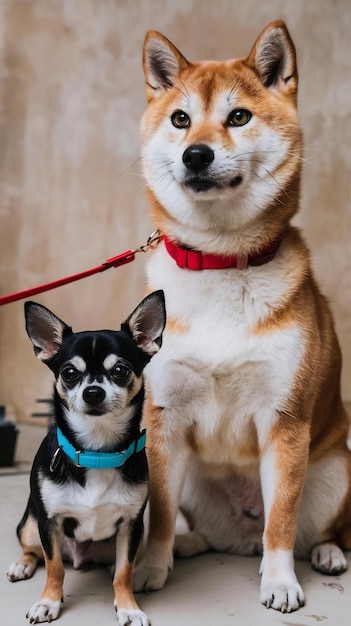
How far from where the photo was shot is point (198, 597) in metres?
2.00

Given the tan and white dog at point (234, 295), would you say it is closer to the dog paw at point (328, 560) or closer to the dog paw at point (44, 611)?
the dog paw at point (328, 560)

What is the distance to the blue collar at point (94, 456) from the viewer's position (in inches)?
72.1

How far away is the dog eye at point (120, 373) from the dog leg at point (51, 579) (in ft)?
1.18

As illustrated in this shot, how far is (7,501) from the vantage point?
2.71 meters

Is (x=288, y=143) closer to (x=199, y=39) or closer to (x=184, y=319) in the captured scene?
(x=184, y=319)

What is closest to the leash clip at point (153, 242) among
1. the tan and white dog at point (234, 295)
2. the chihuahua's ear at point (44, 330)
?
the tan and white dog at point (234, 295)

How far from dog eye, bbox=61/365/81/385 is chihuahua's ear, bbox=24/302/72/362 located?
11 cm

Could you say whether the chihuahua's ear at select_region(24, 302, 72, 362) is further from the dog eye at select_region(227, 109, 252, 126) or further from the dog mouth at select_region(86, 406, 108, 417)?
the dog eye at select_region(227, 109, 252, 126)

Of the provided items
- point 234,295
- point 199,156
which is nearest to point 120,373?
point 234,295

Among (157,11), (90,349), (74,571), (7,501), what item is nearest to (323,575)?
(74,571)

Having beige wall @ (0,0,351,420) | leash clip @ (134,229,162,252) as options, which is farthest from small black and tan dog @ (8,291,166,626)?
beige wall @ (0,0,351,420)

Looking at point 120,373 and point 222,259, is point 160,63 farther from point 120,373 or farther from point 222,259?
point 120,373

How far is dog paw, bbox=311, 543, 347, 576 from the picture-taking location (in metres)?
2.18

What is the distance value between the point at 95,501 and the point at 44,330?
39 cm
